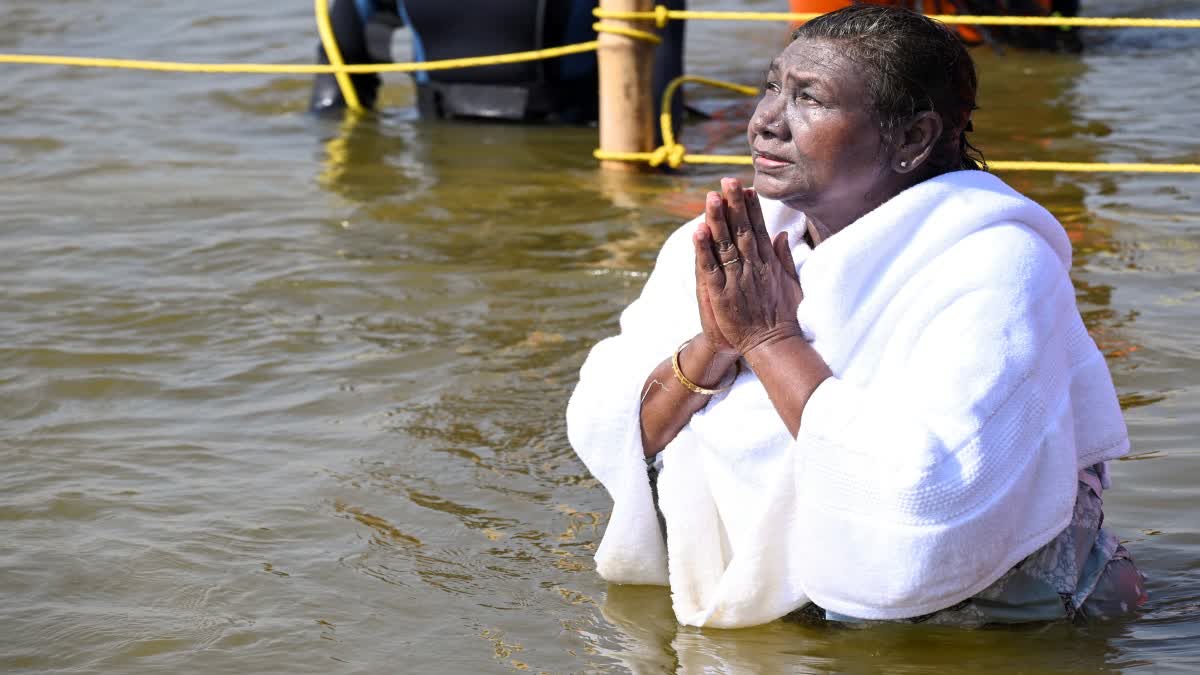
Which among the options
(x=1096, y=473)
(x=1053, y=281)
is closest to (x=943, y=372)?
(x=1053, y=281)

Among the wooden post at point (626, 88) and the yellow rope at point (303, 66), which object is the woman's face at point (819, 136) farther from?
the yellow rope at point (303, 66)

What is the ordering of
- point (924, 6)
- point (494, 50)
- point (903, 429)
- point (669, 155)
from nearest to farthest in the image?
1. point (903, 429)
2. point (669, 155)
3. point (494, 50)
4. point (924, 6)

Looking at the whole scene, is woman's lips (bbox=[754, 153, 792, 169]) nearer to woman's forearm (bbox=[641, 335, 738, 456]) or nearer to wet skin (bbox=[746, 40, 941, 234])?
wet skin (bbox=[746, 40, 941, 234])

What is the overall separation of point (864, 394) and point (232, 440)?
6.44 feet

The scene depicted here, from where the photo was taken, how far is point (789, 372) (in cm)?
219

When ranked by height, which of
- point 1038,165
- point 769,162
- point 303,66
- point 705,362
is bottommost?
point 1038,165

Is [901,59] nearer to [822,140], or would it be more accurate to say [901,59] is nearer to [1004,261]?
[822,140]

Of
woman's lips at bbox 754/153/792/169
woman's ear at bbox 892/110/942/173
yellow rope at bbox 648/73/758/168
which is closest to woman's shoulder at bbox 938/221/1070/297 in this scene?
woman's ear at bbox 892/110/942/173

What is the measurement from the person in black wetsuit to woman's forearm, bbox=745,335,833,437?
3952mm

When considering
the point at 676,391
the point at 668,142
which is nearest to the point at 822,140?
the point at 676,391

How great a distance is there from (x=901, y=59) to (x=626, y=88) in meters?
3.66

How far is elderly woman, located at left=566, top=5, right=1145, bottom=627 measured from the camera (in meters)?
2.09

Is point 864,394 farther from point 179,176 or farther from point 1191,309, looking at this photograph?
point 179,176

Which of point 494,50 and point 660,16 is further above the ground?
point 660,16
